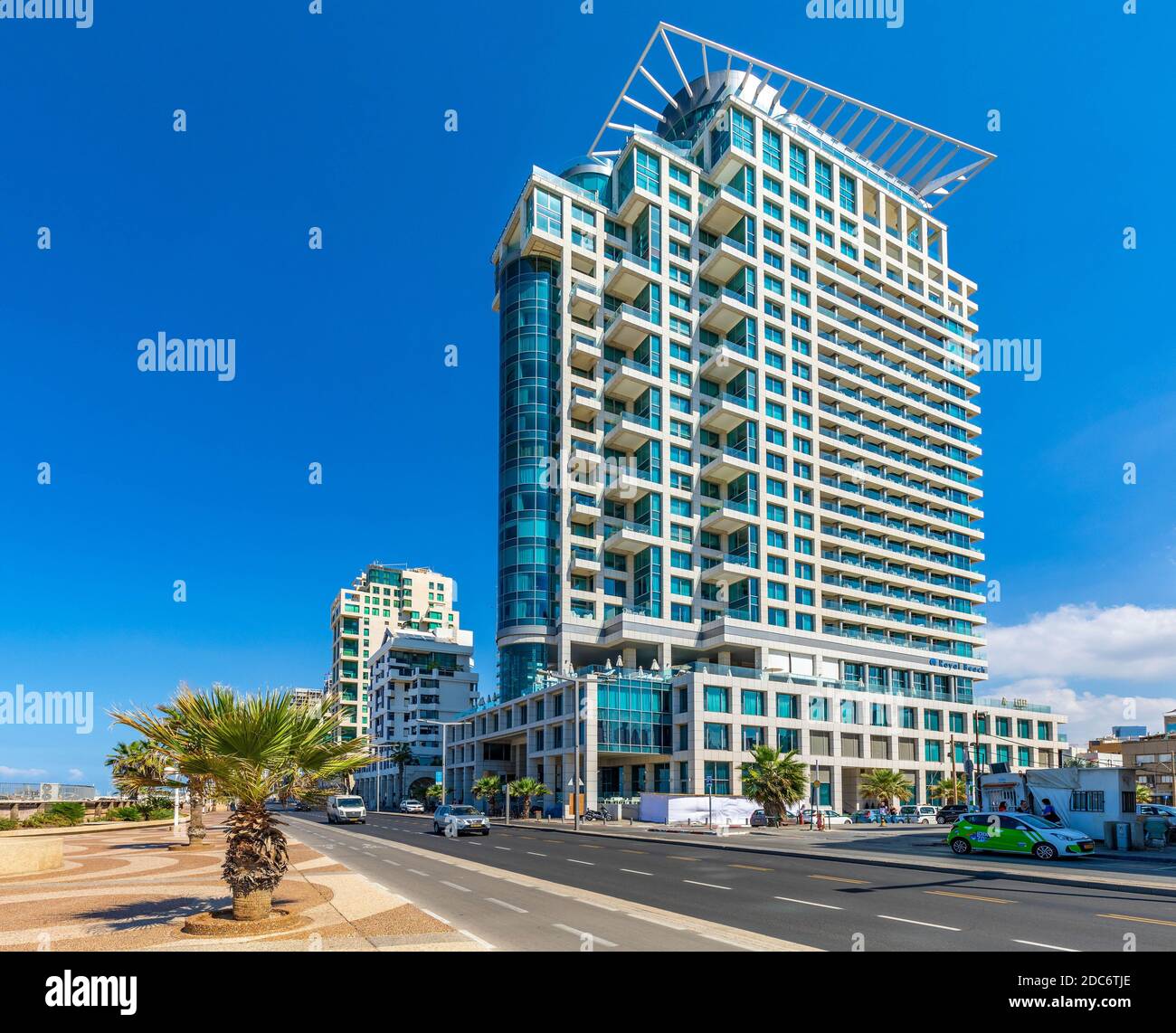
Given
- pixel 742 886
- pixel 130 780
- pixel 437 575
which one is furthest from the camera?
pixel 437 575

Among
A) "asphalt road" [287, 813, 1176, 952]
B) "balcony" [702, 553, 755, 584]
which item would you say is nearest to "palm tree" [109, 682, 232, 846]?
"asphalt road" [287, 813, 1176, 952]

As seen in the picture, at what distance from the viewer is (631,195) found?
274 ft

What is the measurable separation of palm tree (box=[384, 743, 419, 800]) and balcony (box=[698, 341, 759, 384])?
216 feet

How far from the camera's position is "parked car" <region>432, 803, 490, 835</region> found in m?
43.2

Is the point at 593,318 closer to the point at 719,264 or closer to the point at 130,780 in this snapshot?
the point at 719,264

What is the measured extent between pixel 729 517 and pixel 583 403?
15924 millimetres

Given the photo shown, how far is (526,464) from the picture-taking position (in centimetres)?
8281

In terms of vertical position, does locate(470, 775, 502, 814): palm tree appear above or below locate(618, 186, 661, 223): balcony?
below

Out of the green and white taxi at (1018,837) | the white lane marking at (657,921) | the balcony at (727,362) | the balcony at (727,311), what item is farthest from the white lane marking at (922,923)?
the balcony at (727,311)

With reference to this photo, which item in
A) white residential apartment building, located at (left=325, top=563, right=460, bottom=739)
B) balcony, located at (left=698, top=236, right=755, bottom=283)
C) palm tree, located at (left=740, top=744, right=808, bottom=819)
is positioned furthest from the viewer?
white residential apartment building, located at (left=325, top=563, right=460, bottom=739)

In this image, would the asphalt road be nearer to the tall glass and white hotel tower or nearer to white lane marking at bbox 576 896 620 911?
white lane marking at bbox 576 896 620 911

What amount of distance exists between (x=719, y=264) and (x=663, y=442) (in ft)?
59.2
